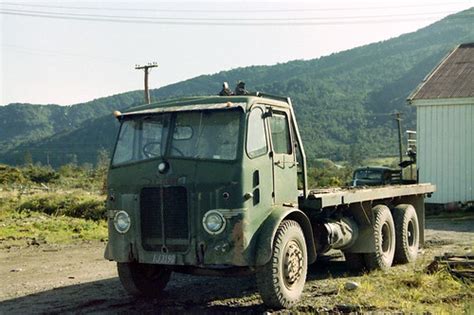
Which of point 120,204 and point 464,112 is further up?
point 464,112

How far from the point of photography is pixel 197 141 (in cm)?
765

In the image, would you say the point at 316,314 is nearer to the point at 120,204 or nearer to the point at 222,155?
the point at 222,155

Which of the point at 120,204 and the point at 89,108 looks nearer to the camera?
the point at 120,204

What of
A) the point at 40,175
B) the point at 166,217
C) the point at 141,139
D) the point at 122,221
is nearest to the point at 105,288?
the point at 122,221

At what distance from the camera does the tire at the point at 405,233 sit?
11125mm

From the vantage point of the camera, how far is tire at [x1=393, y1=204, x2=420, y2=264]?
11.1 m

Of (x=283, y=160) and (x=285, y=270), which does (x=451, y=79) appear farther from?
(x=285, y=270)

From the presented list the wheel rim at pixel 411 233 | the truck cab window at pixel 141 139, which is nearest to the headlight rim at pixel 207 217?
the truck cab window at pixel 141 139

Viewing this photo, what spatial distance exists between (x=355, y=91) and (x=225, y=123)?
4413 inches

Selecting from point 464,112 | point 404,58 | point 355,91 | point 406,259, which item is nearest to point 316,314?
point 406,259

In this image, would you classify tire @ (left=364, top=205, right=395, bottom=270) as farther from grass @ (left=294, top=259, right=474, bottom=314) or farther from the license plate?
the license plate

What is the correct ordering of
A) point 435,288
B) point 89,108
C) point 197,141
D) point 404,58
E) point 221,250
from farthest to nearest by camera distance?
point 89,108 → point 404,58 → point 435,288 → point 197,141 → point 221,250

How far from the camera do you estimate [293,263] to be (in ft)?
25.6

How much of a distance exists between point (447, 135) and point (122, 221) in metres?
16.8
